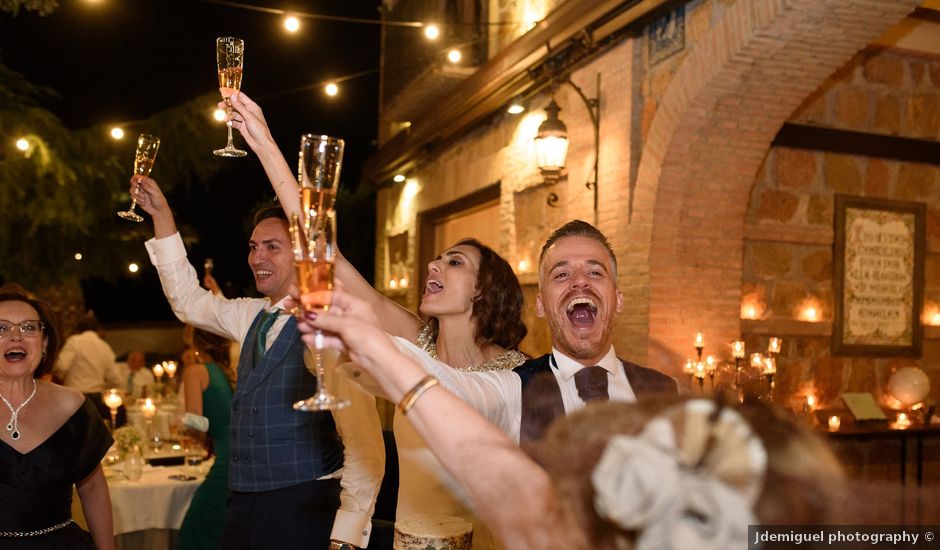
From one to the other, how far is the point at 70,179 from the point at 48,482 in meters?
8.27

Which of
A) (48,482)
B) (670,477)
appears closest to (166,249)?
(48,482)

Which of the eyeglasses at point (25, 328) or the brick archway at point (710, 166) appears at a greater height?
the brick archway at point (710, 166)

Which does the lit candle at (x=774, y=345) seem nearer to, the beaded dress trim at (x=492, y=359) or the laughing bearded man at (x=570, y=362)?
the beaded dress trim at (x=492, y=359)

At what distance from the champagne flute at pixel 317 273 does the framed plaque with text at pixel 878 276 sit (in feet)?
20.4

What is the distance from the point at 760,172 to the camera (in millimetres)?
6414

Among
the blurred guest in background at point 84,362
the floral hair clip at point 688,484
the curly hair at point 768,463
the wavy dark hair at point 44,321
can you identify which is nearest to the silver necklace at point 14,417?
the wavy dark hair at point 44,321

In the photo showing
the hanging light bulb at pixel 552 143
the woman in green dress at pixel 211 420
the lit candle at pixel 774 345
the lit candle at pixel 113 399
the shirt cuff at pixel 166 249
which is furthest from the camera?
the hanging light bulb at pixel 552 143

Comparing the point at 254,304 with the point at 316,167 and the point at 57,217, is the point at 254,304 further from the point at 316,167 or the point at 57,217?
the point at 57,217

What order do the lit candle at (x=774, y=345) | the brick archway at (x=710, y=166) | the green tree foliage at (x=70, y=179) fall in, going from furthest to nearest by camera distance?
the green tree foliage at (x=70, y=179)
the lit candle at (x=774, y=345)
the brick archway at (x=710, y=166)

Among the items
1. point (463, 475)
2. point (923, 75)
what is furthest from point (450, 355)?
point (923, 75)

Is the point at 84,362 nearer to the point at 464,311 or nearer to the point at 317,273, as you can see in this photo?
the point at 464,311

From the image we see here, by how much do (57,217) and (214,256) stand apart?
18.9 metres

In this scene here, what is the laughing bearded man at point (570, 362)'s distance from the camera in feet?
6.20

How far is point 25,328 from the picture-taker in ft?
8.71
